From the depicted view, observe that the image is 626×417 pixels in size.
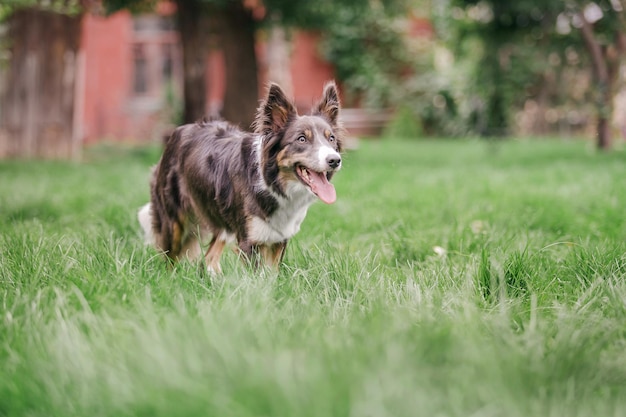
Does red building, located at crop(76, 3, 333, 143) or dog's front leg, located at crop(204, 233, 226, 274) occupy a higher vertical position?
red building, located at crop(76, 3, 333, 143)

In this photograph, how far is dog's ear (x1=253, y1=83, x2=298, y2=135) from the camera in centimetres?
357

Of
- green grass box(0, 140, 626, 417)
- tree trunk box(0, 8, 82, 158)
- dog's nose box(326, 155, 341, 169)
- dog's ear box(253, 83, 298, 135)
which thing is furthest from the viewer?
tree trunk box(0, 8, 82, 158)

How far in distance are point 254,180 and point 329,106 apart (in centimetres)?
62

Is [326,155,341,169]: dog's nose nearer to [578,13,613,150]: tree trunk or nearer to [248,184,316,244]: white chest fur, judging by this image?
[248,184,316,244]: white chest fur

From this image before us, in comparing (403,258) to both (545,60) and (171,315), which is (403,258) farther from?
(545,60)

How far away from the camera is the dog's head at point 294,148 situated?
3.39 meters

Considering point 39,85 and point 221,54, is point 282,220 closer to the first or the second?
point 39,85

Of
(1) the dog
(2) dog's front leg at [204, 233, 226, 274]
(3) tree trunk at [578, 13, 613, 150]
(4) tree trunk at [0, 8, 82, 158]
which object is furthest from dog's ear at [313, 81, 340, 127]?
(4) tree trunk at [0, 8, 82, 158]

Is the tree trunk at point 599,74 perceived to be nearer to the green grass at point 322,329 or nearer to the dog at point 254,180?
the green grass at point 322,329

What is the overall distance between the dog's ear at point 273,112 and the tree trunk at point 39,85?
29.6ft

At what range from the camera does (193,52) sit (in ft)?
37.4

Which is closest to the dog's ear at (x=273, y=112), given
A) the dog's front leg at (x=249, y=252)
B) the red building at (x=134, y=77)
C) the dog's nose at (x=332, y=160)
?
the dog's nose at (x=332, y=160)

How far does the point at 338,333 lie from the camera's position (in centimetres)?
230

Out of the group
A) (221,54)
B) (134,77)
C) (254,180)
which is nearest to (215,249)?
(254,180)
